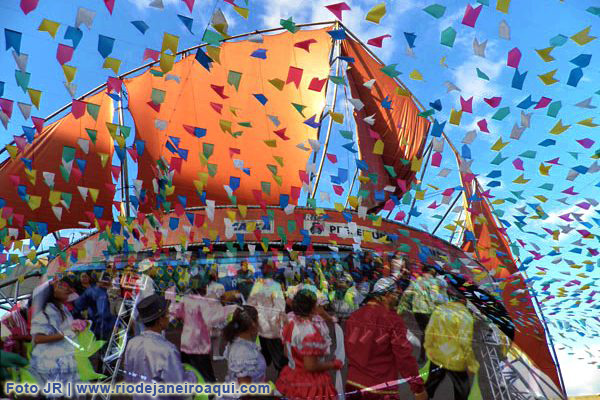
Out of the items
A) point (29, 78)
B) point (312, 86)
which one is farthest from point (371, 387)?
point (29, 78)

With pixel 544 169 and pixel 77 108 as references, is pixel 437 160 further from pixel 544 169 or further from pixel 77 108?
pixel 77 108

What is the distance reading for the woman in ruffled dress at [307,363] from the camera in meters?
5.27

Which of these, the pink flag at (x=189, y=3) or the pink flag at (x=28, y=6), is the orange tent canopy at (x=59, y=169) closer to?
the pink flag at (x=28, y=6)

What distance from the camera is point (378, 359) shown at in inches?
226

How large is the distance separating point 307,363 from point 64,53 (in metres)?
4.25

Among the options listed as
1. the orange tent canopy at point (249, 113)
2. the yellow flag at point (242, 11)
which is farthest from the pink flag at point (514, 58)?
the orange tent canopy at point (249, 113)

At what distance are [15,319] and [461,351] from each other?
5557mm

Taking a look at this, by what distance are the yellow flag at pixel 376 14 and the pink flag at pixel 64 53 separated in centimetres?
302

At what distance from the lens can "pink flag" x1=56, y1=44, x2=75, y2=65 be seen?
4715mm

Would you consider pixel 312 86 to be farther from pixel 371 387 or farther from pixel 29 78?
pixel 371 387

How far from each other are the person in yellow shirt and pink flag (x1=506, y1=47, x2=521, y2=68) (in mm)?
3620

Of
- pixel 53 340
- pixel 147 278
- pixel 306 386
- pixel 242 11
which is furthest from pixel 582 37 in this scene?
pixel 147 278

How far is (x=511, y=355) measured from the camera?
958 cm

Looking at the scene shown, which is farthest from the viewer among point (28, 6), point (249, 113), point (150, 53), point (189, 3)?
point (249, 113)
